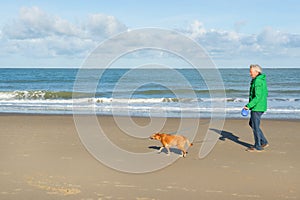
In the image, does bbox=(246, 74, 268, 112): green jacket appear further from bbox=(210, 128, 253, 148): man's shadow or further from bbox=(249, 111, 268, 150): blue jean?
bbox=(210, 128, 253, 148): man's shadow

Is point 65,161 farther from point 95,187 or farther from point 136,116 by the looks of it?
point 136,116

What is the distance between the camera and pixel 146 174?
6.47m

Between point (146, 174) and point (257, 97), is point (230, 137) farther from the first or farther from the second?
point (146, 174)

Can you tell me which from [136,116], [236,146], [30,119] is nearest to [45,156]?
[236,146]

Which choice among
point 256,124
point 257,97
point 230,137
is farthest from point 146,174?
point 230,137

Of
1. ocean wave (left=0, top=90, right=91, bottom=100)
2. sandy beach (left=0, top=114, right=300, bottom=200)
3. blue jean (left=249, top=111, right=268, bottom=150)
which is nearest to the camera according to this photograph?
sandy beach (left=0, top=114, right=300, bottom=200)

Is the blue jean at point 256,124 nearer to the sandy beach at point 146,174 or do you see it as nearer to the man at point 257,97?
the man at point 257,97

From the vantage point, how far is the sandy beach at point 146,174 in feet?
18.0

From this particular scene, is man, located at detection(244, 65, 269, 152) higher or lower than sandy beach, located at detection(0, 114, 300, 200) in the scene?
higher

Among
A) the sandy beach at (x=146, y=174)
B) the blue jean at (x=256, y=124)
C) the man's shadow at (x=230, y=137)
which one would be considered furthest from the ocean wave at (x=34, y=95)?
the blue jean at (x=256, y=124)

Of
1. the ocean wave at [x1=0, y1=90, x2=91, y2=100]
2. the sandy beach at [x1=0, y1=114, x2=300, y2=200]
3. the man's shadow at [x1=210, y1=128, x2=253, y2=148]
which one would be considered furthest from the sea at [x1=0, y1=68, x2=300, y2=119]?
the man's shadow at [x1=210, y1=128, x2=253, y2=148]

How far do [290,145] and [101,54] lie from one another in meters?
4.99

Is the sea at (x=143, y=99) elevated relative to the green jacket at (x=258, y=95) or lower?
elevated

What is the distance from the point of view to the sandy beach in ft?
18.0
